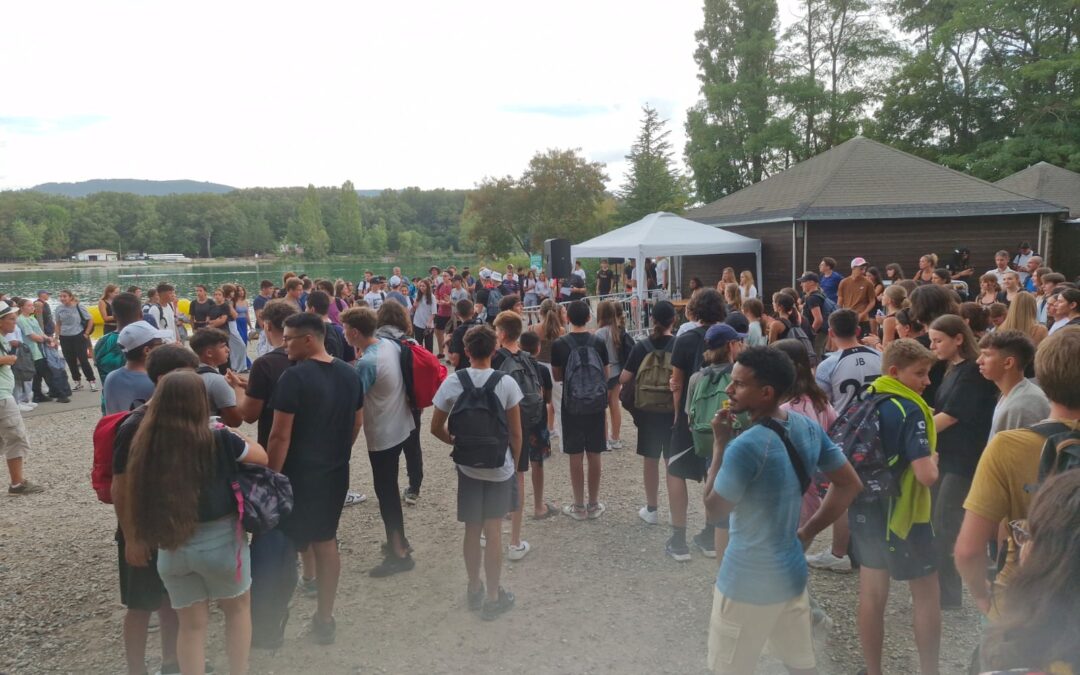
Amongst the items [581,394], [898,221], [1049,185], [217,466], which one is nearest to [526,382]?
[581,394]

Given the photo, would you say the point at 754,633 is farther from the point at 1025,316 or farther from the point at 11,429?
the point at 11,429

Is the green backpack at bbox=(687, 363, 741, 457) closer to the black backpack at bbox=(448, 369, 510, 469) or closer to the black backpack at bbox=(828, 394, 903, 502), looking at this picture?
the black backpack at bbox=(828, 394, 903, 502)

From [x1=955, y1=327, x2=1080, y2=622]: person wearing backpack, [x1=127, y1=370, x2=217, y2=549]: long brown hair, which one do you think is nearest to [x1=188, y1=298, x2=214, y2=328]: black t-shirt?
[x1=127, y1=370, x2=217, y2=549]: long brown hair

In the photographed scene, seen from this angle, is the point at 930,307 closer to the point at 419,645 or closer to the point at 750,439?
the point at 750,439

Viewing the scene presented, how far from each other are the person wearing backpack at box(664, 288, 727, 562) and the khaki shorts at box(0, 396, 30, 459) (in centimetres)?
605

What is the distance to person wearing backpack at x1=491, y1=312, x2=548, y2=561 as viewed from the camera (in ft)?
14.9

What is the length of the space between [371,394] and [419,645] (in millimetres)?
1622

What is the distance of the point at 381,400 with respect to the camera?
14.5ft

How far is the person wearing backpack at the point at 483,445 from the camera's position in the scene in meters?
3.79

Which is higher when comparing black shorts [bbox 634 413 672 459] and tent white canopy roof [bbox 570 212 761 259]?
tent white canopy roof [bbox 570 212 761 259]

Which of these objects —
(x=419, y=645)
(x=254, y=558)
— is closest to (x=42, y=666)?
(x=254, y=558)

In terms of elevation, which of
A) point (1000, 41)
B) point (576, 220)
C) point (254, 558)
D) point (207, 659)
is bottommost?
point (207, 659)

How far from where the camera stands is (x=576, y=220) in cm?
3938

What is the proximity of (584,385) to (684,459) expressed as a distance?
3.43 feet
